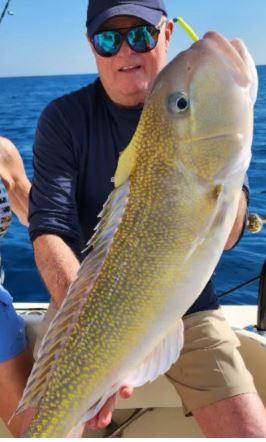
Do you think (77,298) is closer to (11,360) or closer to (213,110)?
(213,110)

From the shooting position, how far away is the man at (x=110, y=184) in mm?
2729

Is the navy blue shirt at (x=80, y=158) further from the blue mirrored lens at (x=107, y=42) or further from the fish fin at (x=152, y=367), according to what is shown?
the fish fin at (x=152, y=367)

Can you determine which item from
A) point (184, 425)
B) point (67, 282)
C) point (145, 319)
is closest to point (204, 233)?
point (145, 319)

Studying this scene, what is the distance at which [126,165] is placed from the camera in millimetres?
1900

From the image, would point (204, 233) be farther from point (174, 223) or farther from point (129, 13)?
point (129, 13)

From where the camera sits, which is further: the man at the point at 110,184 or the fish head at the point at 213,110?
the man at the point at 110,184

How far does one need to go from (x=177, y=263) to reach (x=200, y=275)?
84mm

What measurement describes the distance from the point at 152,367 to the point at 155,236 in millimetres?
481

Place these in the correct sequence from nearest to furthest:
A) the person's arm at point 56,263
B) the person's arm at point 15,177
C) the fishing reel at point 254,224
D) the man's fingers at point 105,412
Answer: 1. the man's fingers at point 105,412
2. the person's arm at point 56,263
3. the fishing reel at point 254,224
4. the person's arm at point 15,177

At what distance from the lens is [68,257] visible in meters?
2.71

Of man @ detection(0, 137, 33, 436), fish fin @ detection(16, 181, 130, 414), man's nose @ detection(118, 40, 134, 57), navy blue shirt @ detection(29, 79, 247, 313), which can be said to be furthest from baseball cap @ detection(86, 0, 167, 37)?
man @ detection(0, 137, 33, 436)

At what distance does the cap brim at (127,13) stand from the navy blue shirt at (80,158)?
51 cm

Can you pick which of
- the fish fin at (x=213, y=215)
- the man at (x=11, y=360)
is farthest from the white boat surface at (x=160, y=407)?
the fish fin at (x=213, y=215)

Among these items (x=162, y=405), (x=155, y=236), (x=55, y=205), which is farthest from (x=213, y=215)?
(x=162, y=405)
